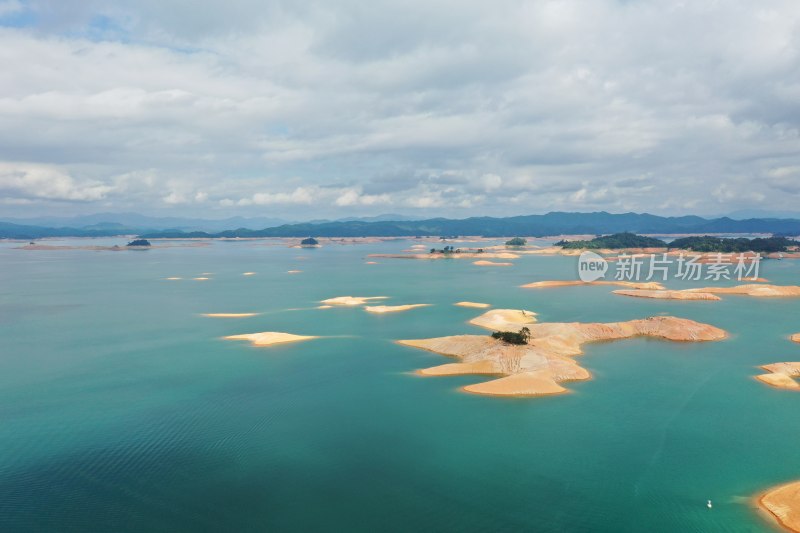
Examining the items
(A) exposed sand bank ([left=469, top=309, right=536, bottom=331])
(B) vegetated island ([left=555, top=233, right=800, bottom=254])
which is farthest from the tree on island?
(B) vegetated island ([left=555, top=233, right=800, bottom=254])

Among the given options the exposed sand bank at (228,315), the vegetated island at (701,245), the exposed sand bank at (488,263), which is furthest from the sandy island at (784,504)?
the vegetated island at (701,245)

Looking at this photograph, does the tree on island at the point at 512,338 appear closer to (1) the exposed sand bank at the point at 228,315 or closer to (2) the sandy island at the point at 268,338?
(2) the sandy island at the point at 268,338

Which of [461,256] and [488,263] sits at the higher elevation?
[461,256]

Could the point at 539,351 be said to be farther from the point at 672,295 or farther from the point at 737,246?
the point at 737,246

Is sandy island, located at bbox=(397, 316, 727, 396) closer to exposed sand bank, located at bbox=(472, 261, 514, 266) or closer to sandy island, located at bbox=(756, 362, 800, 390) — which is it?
sandy island, located at bbox=(756, 362, 800, 390)

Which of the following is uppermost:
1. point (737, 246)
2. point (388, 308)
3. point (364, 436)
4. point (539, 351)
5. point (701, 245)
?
point (701, 245)

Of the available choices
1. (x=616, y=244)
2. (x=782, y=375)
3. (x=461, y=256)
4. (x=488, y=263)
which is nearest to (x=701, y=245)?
(x=616, y=244)
